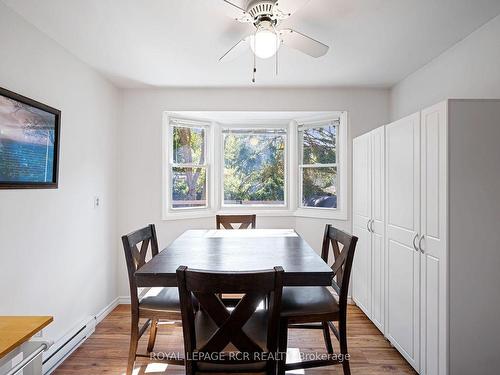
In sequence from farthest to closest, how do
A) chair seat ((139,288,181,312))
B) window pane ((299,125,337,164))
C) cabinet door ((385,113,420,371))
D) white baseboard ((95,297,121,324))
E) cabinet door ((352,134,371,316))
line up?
window pane ((299,125,337,164)) → white baseboard ((95,297,121,324)) → cabinet door ((352,134,371,316)) → cabinet door ((385,113,420,371)) → chair seat ((139,288,181,312))

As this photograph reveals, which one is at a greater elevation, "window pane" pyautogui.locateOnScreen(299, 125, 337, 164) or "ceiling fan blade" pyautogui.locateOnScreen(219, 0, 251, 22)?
"ceiling fan blade" pyautogui.locateOnScreen(219, 0, 251, 22)

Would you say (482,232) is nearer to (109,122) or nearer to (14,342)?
(14,342)

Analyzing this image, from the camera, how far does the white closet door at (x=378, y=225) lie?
267 centimetres

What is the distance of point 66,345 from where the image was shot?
A: 95.8 inches

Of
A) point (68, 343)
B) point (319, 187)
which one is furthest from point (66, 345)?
point (319, 187)

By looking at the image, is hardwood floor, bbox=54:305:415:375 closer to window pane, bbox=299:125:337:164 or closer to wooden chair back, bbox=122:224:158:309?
wooden chair back, bbox=122:224:158:309

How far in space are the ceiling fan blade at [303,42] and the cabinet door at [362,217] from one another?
1.31 m

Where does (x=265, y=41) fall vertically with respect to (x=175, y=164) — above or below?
above

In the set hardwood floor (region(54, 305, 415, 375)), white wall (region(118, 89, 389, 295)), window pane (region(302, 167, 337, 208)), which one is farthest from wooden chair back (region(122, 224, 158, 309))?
window pane (region(302, 167, 337, 208))

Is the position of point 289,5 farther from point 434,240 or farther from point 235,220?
point 235,220

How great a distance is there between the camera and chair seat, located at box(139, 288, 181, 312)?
6.53 ft

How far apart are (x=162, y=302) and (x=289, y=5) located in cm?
189

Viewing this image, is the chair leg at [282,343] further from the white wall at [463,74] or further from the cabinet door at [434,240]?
the white wall at [463,74]

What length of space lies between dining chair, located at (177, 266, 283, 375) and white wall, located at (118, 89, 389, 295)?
2382 millimetres
